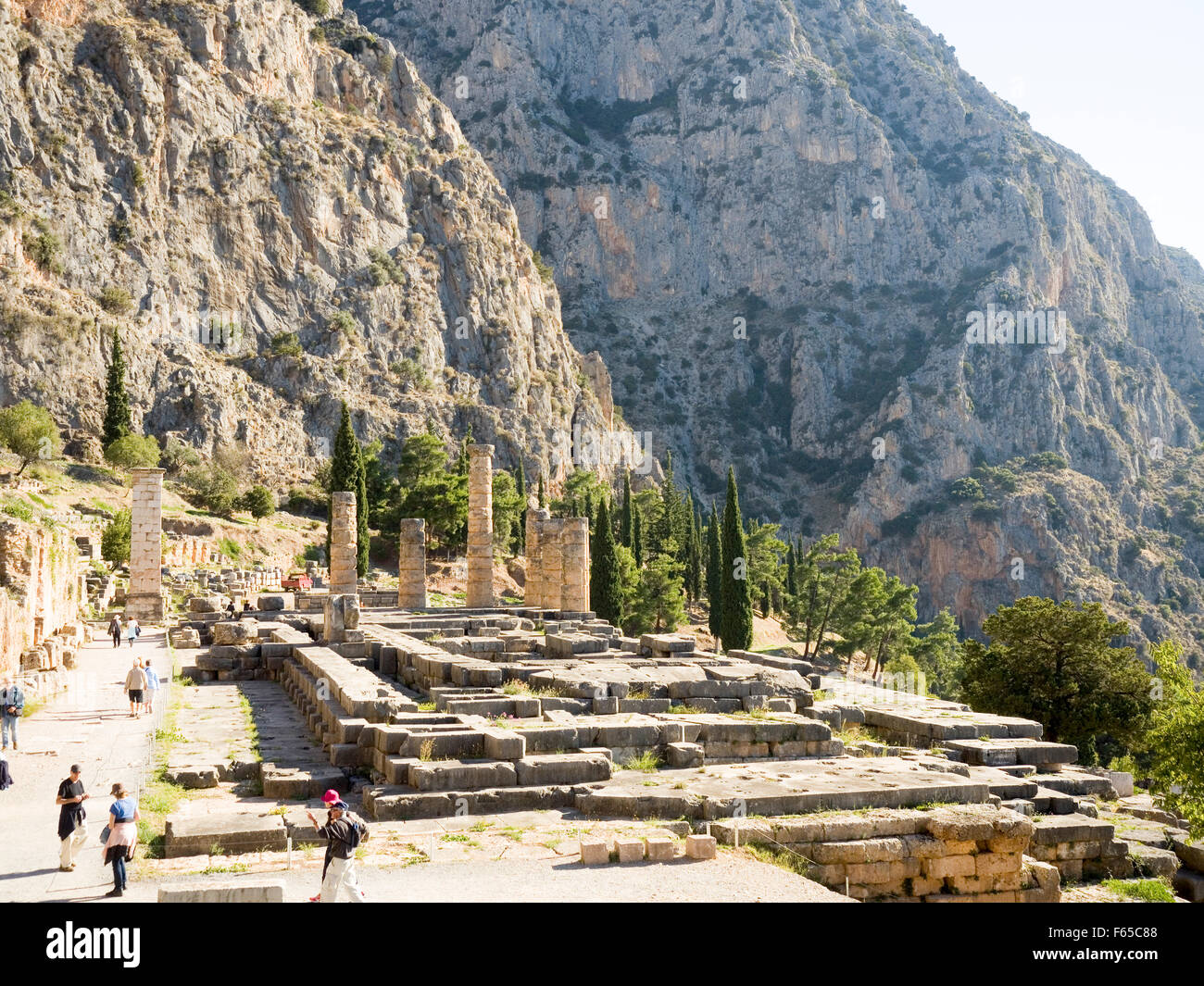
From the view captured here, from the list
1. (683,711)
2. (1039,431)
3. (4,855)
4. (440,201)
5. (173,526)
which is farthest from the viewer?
(1039,431)

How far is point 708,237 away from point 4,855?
427 feet

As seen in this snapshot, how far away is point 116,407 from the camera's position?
57.2m

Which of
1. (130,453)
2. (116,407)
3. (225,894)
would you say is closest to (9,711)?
(225,894)

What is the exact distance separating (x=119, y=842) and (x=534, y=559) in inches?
1222

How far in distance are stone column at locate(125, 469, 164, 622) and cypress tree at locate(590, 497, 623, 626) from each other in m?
19.9

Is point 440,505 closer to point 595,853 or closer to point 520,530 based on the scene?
point 520,530

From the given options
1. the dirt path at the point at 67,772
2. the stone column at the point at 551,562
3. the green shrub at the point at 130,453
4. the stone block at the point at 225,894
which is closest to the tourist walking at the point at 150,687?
the dirt path at the point at 67,772

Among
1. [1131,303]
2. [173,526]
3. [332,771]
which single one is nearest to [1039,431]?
[1131,303]

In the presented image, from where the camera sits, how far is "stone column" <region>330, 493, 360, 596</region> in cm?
3709

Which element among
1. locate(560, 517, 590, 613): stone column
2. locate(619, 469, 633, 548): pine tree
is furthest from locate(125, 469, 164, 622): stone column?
locate(619, 469, 633, 548): pine tree

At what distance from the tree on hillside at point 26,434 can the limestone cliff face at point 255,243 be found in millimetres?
8002

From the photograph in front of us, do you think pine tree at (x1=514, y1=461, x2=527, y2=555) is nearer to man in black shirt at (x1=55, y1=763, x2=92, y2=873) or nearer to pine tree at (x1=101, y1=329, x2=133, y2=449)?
pine tree at (x1=101, y1=329, x2=133, y2=449)

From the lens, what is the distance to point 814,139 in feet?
440
